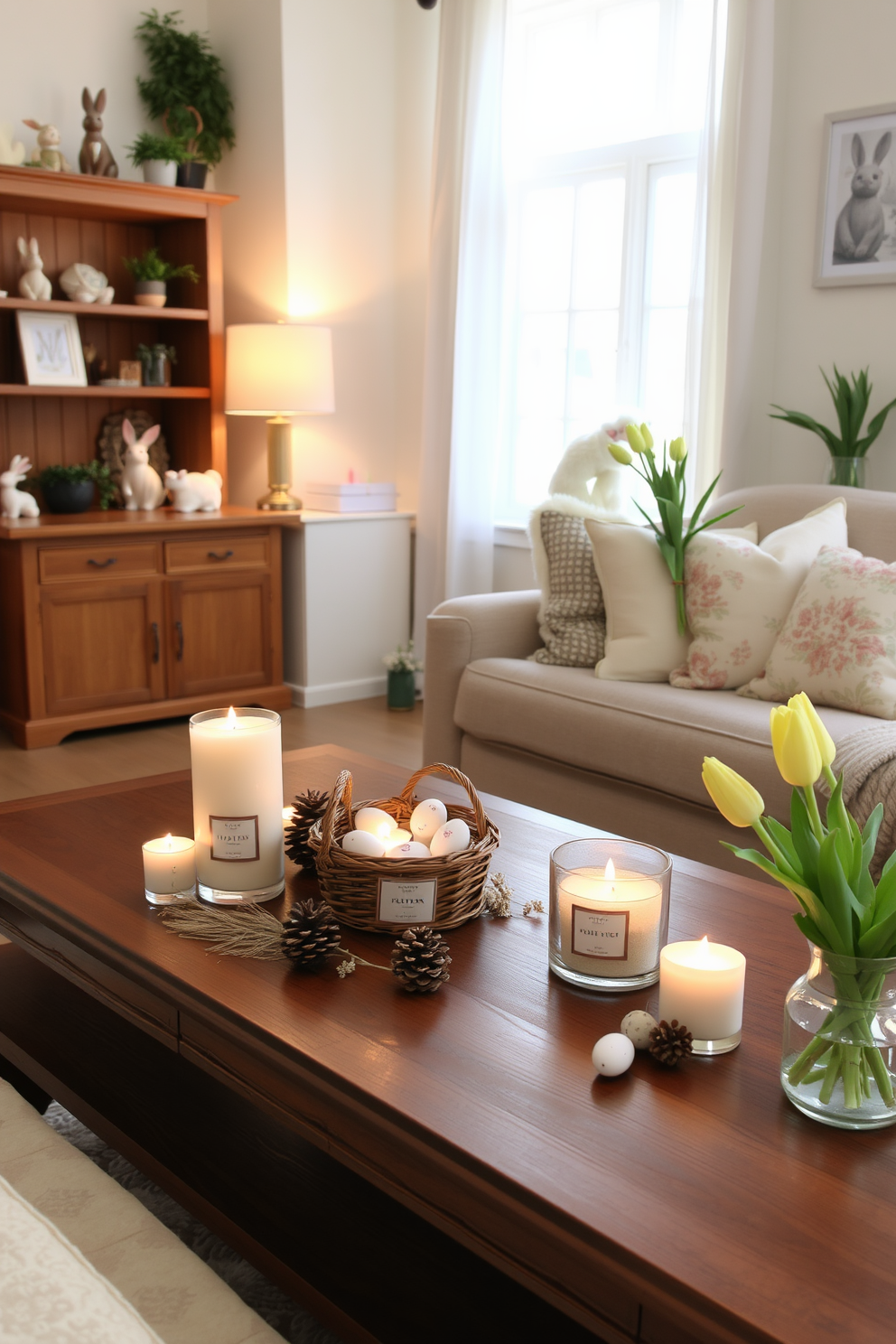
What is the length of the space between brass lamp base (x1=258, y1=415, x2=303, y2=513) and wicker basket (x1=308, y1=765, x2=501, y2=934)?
124 inches

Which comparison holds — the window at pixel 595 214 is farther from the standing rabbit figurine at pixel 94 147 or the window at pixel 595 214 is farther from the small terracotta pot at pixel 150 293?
the standing rabbit figurine at pixel 94 147

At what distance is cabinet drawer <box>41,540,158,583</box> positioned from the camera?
12.4ft

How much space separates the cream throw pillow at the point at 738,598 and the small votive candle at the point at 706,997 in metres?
1.63

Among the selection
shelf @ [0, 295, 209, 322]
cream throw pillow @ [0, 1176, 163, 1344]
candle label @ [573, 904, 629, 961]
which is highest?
shelf @ [0, 295, 209, 322]

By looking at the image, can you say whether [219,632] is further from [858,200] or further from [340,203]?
[858,200]

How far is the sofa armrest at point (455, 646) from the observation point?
300cm

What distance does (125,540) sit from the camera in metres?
3.92

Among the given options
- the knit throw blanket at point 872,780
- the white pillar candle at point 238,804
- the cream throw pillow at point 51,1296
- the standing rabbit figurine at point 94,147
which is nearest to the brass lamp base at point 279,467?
the standing rabbit figurine at point 94,147

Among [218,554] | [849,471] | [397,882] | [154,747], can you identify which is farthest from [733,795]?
[218,554]

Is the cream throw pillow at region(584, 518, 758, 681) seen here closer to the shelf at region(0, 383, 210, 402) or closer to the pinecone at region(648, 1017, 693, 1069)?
the pinecone at region(648, 1017, 693, 1069)

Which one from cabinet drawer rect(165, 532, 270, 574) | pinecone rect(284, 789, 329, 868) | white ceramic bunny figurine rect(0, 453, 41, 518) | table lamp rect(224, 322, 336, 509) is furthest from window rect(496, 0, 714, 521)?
pinecone rect(284, 789, 329, 868)

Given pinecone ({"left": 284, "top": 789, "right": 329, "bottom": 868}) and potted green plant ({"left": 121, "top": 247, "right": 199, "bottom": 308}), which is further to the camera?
potted green plant ({"left": 121, "top": 247, "right": 199, "bottom": 308})

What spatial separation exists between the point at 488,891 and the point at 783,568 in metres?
1.52

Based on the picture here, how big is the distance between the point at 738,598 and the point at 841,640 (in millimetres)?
296
